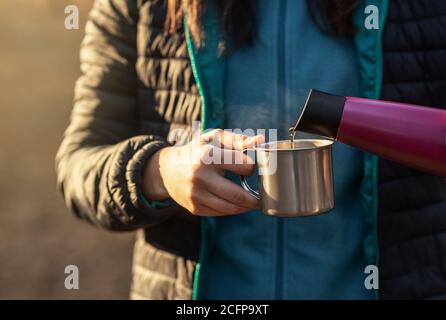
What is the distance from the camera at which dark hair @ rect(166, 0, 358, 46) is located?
1467 millimetres

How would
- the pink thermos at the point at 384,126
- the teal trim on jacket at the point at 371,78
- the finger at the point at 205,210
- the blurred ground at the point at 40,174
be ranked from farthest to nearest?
the blurred ground at the point at 40,174 → the teal trim on jacket at the point at 371,78 → the finger at the point at 205,210 → the pink thermos at the point at 384,126

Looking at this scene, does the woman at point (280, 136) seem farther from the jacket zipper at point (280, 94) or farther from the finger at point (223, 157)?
the finger at point (223, 157)

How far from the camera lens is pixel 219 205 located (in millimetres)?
1299

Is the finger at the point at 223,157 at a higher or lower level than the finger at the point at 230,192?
higher

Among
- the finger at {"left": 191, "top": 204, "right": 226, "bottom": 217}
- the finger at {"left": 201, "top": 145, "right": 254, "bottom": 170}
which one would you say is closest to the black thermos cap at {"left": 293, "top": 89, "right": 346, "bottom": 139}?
the finger at {"left": 201, "top": 145, "right": 254, "bottom": 170}

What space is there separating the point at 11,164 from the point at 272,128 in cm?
341

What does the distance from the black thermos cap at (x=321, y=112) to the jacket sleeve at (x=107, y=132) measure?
36 centimetres

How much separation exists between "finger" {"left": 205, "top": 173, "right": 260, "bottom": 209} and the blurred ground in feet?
7.23

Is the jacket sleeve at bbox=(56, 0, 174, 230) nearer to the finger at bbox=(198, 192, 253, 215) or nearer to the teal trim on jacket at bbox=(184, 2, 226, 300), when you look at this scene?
the teal trim on jacket at bbox=(184, 2, 226, 300)

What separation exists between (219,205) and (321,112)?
230 millimetres

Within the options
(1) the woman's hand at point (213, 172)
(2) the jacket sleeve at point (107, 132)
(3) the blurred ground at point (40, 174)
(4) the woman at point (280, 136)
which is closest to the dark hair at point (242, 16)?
(4) the woman at point (280, 136)

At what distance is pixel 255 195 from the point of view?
1.31 meters

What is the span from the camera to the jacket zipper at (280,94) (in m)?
1.47

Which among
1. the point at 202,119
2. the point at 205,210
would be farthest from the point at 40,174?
the point at 205,210
